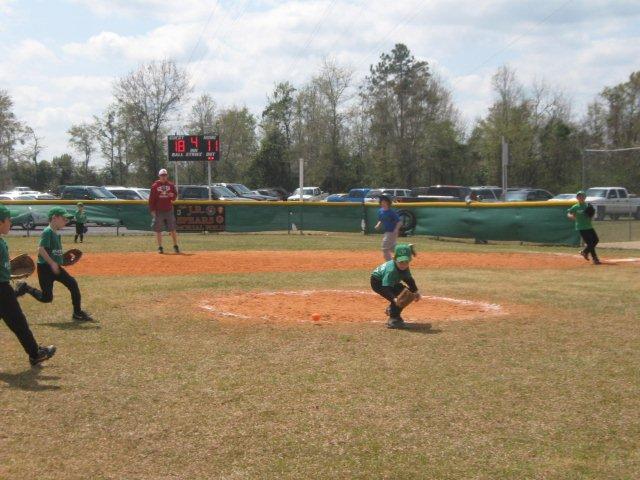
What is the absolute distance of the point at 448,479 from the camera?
4648 mm

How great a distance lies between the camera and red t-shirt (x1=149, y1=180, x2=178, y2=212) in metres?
19.1

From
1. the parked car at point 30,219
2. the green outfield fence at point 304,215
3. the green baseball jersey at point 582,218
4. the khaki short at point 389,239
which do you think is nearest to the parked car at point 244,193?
the parked car at point 30,219

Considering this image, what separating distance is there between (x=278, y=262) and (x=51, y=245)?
28.8ft

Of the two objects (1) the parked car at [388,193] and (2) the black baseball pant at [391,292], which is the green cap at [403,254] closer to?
(2) the black baseball pant at [391,292]

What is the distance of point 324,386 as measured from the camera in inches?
260

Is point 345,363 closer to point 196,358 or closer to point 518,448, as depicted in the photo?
point 196,358

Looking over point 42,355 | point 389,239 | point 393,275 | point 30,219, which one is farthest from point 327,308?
point 30,219

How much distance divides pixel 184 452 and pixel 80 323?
508cm

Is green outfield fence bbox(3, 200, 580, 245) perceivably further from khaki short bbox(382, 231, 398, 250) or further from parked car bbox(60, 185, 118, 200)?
khaki short bbox(382, 231, 398, 250)

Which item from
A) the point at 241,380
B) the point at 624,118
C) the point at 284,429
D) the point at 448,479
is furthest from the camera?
the point at 624,118

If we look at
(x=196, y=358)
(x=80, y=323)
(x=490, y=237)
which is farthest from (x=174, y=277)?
(x=490, y=237)

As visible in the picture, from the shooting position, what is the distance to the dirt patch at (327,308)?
10.0m

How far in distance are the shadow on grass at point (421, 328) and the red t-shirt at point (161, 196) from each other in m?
11.2

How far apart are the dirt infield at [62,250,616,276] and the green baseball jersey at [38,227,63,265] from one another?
5.40m
